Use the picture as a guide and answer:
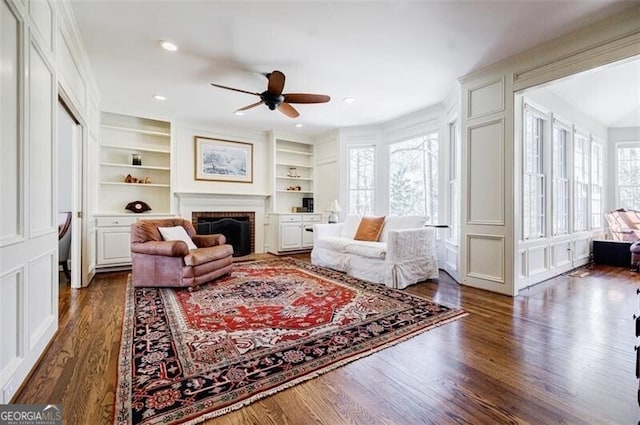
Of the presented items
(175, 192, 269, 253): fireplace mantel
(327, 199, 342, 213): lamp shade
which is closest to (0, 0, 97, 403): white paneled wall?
(175, 192, 269, 253): fireplace mantel

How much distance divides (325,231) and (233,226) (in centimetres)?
213

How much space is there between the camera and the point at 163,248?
3424 millimetres

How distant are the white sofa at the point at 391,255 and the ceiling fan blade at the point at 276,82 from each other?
214 centimetres

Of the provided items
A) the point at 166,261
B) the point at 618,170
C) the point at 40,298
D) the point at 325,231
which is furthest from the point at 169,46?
the point at 618,170

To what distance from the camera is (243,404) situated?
148cm

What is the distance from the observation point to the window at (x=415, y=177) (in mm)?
5113

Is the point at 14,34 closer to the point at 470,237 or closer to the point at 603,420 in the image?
the point at 603,420

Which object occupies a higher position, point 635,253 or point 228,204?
point 228,204

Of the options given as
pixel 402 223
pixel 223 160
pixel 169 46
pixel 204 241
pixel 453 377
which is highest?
pixel 169 46

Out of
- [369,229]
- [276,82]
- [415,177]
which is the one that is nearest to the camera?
[276,82]

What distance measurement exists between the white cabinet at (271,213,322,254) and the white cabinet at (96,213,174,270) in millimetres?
2539

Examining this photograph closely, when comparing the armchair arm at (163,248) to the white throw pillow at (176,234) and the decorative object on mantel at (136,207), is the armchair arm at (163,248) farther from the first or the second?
the decorative object on mantel at (136,207)

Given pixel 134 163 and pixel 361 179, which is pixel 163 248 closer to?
pixel 134 163

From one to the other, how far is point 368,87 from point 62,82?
3328mm
